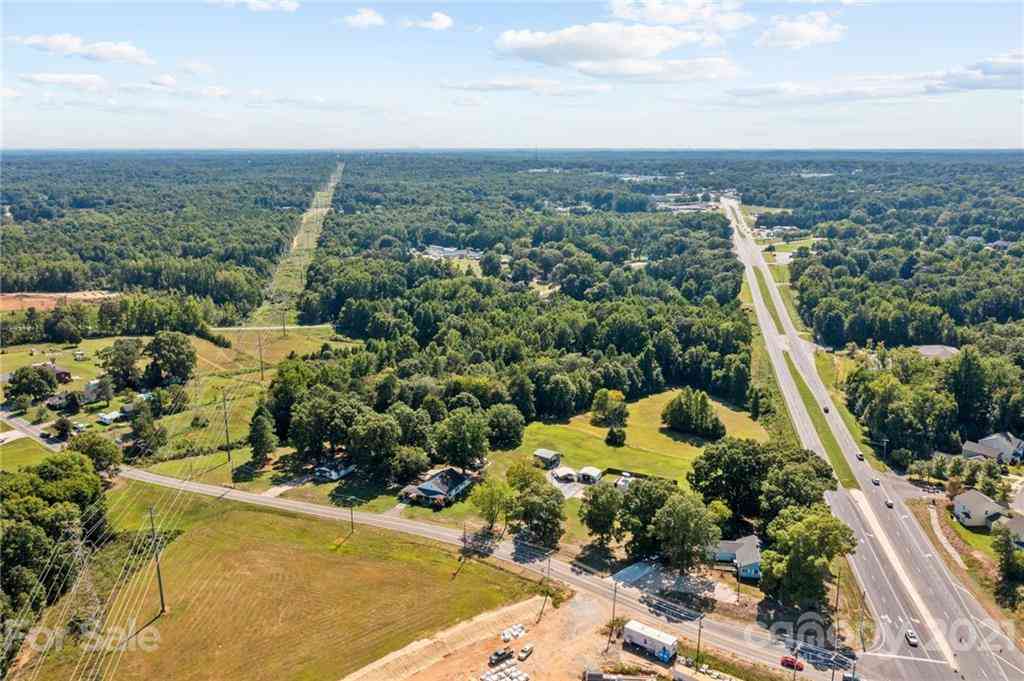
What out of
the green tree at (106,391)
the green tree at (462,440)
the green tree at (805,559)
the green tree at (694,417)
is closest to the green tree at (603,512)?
the green tree at (805,559)

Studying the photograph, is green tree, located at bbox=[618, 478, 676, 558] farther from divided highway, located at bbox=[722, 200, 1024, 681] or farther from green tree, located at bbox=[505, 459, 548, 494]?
divided highway, located at bbox=[722, 200, 1024, 681]

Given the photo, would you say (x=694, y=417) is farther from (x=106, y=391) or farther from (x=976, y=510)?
(x=106, y=391)

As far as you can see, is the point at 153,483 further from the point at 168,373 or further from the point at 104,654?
the point at 168,373

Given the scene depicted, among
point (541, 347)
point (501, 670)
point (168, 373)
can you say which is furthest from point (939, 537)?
point (168, 373)

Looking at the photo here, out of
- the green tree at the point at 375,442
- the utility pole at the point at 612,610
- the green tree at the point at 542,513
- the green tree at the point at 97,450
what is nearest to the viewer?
the utility pole at the point at 612,610

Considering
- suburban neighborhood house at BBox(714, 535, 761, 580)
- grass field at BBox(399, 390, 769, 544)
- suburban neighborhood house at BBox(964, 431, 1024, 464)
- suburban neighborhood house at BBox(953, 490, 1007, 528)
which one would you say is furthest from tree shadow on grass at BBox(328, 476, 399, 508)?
suburban neighborhood house at BBox(964, 431, 1024, 464)

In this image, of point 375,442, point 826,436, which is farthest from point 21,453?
point 826,436

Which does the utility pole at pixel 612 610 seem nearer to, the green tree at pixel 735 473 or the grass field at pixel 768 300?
the green tree at pixel 735 473
